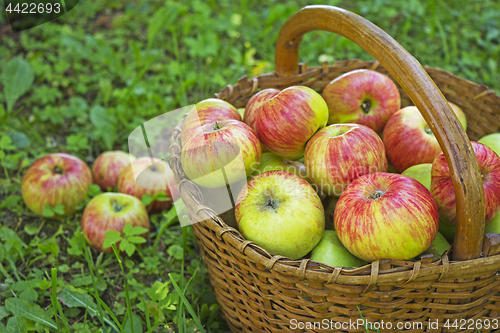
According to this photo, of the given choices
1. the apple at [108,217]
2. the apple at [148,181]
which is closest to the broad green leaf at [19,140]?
A: the apple at [148,181]

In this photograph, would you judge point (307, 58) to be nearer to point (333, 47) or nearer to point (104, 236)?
point (333, 47)

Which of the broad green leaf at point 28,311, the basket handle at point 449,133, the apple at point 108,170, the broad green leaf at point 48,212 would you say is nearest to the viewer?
the basket handle at point 449,133

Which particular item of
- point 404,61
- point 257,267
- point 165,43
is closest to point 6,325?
point 257,267

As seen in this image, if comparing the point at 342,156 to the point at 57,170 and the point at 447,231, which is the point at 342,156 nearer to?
the point at 447,231

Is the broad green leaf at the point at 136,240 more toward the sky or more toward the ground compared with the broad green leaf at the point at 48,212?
more toward the ground

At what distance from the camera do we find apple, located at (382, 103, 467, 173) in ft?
4.81

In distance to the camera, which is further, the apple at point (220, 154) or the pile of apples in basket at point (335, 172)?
the apple at point (220, 154)

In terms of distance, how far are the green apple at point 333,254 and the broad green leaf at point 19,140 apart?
1.91 m

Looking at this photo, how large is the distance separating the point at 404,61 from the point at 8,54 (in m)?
3.05

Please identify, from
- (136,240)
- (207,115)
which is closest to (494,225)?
(207,115)

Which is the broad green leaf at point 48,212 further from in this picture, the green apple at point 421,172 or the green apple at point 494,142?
the green apple at point 494,142

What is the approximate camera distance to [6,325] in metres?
1.42

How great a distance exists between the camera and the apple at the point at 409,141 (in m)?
1.46

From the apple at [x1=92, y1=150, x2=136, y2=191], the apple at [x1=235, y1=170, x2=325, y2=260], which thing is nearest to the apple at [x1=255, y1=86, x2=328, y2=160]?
the apple at [x1=235, y1=170, x2=325, y2=260]
